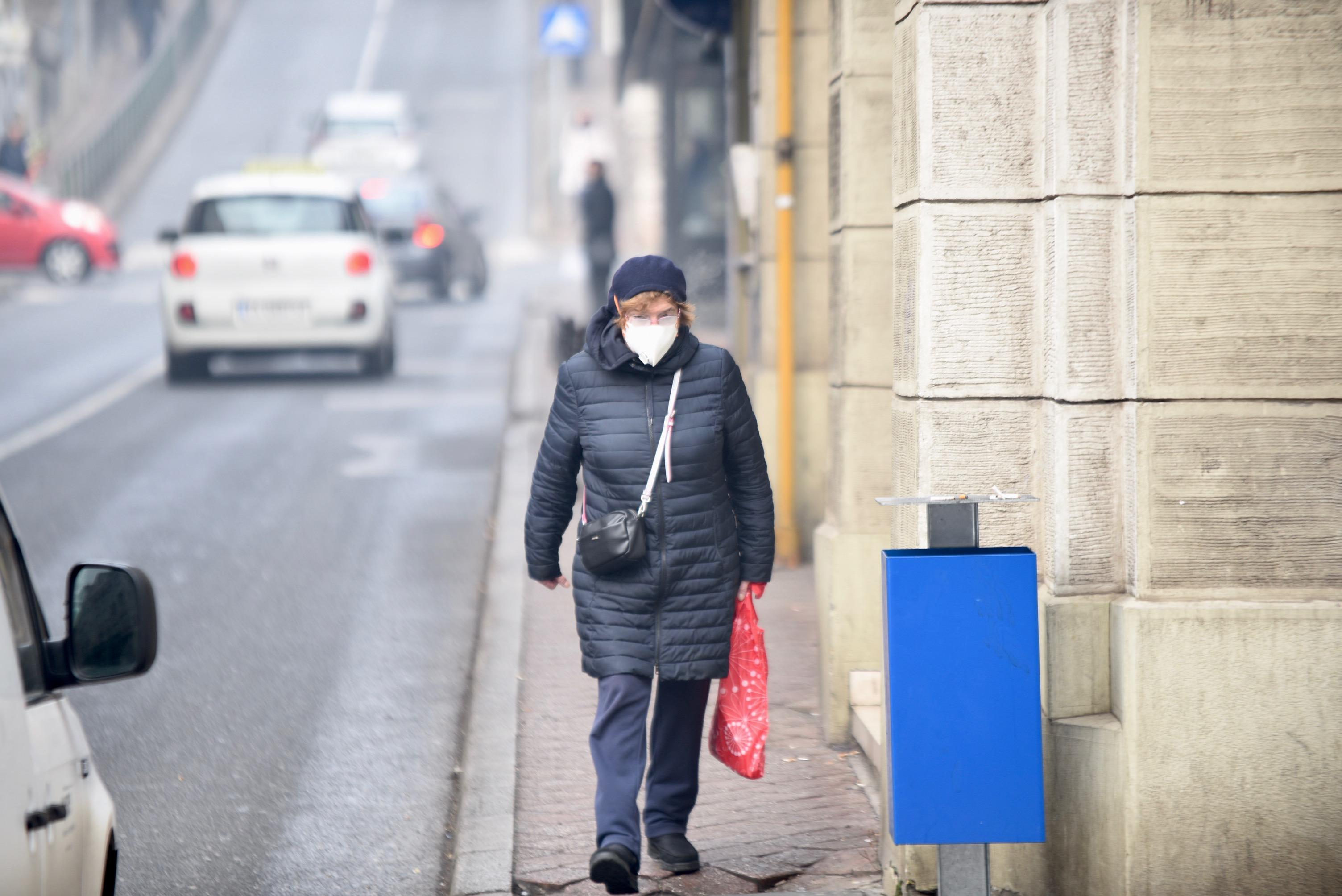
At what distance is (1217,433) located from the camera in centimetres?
467

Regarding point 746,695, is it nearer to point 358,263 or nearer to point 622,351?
point 622,351

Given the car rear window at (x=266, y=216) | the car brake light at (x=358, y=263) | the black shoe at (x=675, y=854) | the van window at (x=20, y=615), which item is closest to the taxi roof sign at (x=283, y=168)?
the car rear window at (x=266, y=216)

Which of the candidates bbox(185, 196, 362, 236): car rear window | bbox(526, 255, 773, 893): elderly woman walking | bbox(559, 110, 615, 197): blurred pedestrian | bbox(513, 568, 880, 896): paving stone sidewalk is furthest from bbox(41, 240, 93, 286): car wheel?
bbox(526, 255, 773, 893): elderly woman walking

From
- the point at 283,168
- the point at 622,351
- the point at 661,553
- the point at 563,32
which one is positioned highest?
the point at 563,32

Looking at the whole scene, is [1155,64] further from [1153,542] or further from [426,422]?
[426,422]

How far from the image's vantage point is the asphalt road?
19.1ft

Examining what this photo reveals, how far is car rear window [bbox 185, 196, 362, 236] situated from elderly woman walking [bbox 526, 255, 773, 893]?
12.3m

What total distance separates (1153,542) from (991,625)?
0.70 metres

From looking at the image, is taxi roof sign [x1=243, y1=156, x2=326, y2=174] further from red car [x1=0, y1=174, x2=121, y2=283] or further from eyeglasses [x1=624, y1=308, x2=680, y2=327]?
eyeglasses [x1=624, y1=308, x2=680, y2=327]

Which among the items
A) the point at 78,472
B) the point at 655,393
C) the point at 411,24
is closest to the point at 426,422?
the point at 78,472

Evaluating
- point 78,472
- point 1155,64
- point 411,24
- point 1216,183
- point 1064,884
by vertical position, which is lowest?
Result: point 1064,884

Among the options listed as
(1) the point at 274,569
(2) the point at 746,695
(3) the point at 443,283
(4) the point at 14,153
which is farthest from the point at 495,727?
(4) the point at 14,153

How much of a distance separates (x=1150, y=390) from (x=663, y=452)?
1.31 m

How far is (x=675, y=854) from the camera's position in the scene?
5094 millimetres
